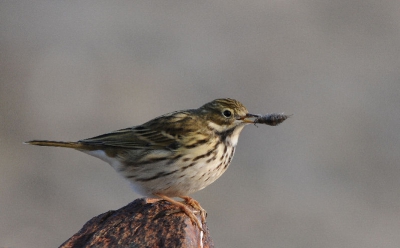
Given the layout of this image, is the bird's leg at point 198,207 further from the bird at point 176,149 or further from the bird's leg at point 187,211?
the bird's leg at point 187,211

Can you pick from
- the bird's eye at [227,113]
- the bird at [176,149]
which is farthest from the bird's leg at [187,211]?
the bird's eye at [227,113]

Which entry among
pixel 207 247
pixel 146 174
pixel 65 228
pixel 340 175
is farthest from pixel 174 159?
pixel 340 175

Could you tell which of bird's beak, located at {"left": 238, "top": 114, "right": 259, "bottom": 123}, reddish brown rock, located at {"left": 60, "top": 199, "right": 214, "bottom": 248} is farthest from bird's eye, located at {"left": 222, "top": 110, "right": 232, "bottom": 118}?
reddish brown rock, located at {"left": 60, "top": 199, "right": 214, "bottom": 248}

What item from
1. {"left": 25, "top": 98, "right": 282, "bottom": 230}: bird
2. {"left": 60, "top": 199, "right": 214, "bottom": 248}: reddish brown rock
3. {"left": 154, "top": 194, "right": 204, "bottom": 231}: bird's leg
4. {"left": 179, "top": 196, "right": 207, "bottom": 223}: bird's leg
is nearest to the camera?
{"left": 60, "top": 199, "right": 214, "bottom": 248}: reddish brown rock

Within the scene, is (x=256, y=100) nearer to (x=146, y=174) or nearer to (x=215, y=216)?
(x=215, y=216)

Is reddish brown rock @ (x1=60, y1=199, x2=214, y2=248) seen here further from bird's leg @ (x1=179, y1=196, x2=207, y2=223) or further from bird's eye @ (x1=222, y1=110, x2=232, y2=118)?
bird's eye @ (x1=222, y1=110, x2=232, y2=118)

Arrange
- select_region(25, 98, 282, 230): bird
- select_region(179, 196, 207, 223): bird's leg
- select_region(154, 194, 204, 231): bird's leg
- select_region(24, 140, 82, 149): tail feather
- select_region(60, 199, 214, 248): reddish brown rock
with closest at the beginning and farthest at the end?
select_region(60, 199, 214, 248): reddish brown rock
select_region(154, 194, 204, 231): bird's leg
select_region(179, 196, 207, 223): bird's leg
select_region(25, 98, 282, 230): bird
select_region(24, 140, 82, 149): tail feather

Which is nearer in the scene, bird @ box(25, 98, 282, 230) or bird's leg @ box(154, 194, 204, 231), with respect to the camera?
bird's leg @ box(154, 194, 204, 231)

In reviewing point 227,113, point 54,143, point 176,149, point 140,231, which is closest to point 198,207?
point 176,149
